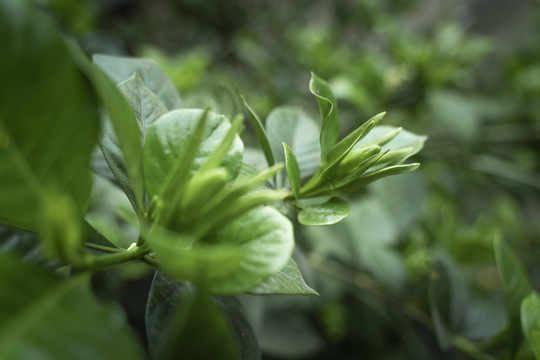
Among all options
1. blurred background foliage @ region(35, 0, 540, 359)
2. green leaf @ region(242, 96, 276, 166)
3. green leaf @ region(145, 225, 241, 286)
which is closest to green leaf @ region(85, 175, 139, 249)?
blurred background foliage @ region(35, 0, 540, 359)

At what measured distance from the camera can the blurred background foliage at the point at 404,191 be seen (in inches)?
29.3

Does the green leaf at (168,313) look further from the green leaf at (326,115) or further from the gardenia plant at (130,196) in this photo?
the green leaf at (326,115)

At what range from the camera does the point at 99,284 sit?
0.51 metres

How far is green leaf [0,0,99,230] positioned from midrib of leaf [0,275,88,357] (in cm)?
5

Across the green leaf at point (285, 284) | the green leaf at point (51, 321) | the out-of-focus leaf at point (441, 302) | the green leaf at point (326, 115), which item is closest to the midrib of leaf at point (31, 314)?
the green leaf at point (51, 321)

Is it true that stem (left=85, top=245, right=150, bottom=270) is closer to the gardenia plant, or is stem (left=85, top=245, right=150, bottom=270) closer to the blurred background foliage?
the gardenia plant

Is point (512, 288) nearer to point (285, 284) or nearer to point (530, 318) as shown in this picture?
point (530, 318)

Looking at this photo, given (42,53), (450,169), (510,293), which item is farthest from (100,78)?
(450,169)

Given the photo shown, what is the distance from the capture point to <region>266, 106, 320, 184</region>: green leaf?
1.48 feet

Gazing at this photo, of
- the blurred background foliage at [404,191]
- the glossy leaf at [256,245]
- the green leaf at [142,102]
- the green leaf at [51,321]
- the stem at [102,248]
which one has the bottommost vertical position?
the blurred background foliage at [404,191]

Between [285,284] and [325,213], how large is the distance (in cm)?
8

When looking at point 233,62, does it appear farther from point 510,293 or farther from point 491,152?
point 510,293

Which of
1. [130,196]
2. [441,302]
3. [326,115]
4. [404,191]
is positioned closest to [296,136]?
[326,115]

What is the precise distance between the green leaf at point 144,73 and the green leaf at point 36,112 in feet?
0.59
